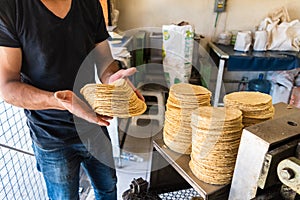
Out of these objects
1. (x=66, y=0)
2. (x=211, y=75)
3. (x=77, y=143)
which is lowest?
(x=211, y=75)

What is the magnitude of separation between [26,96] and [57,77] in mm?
143

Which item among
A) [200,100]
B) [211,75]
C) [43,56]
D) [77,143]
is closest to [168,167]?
[200,100]

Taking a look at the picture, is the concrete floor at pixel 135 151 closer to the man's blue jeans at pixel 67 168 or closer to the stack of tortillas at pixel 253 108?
the man's blue jeans at pixel 67 168

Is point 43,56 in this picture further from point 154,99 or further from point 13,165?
point 154,99

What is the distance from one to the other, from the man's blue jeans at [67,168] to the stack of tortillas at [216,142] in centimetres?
58

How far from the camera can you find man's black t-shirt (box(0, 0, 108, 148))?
0.80 m

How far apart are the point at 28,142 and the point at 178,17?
2000mm

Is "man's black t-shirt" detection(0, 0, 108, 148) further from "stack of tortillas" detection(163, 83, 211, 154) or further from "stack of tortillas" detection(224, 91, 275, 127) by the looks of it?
"stack of tortillas" detection(224, 91, 275, 127)

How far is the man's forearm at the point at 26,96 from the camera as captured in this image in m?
0.78

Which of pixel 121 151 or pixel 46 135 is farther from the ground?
pixel 46 135

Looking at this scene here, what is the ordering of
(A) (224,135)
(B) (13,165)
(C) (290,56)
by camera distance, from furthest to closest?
1. (C) (290,56)
2. (B) (13,165)
3. (A) (224,135)

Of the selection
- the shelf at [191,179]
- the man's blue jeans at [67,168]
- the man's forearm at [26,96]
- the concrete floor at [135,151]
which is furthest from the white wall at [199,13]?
the shelf at [191,179]

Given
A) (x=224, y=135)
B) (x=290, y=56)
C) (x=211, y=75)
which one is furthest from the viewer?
(x=211, y=75)

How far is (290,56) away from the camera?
2299 mm
